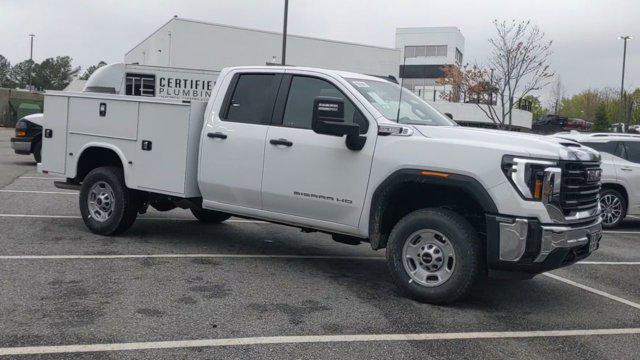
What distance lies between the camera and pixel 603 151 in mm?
11789

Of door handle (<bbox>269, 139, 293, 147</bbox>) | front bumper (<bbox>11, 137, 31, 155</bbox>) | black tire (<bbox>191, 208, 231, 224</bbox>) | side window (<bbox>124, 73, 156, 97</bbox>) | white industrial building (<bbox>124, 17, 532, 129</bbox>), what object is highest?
white industrial building (<bbox>124, 17, 532, 129</bbox>)

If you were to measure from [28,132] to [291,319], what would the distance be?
1288 centimetres

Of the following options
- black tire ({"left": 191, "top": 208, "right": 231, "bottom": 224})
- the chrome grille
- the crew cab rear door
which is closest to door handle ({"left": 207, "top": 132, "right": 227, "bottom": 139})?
the crew cab rear door

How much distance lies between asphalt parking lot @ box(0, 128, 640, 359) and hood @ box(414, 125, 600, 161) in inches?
55.1

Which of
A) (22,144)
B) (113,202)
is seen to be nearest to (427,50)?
(22,144)

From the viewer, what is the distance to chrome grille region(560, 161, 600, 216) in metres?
5.36

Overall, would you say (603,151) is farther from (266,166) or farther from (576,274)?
(266,166)

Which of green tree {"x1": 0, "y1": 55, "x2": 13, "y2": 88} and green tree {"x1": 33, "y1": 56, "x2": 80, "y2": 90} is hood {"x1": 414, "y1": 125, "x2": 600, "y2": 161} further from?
green tree {"x1": 0, "y1": 55, "x2": 13, "y2": 88}

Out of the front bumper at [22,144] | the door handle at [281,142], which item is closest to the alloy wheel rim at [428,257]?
the door handle at [281,142]

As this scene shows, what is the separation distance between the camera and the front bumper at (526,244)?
203 inches

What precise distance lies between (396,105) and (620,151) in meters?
6.95

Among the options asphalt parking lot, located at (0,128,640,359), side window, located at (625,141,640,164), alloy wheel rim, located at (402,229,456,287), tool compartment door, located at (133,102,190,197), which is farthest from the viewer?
side window, located at (625,141,640,164)

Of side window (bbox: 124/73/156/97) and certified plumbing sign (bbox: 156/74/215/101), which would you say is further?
certified plumbing sign (bbox: 156/74/215/101)

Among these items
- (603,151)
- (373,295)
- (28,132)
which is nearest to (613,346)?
(373,295)
